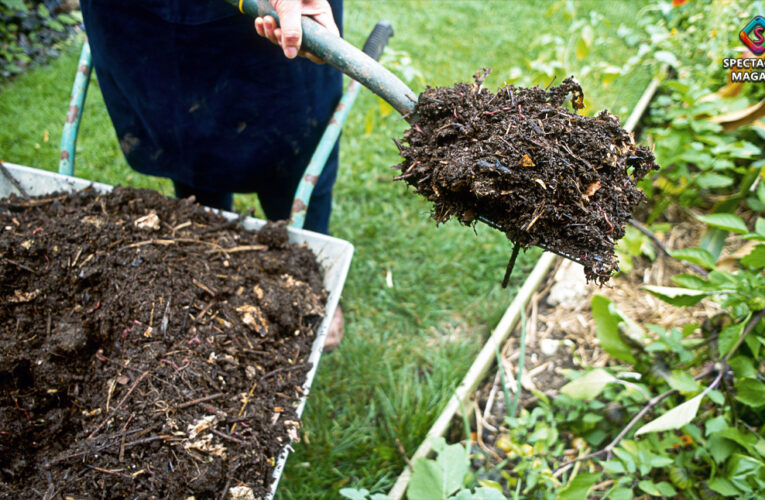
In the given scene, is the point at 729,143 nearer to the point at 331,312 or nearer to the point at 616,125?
the point at 616,125

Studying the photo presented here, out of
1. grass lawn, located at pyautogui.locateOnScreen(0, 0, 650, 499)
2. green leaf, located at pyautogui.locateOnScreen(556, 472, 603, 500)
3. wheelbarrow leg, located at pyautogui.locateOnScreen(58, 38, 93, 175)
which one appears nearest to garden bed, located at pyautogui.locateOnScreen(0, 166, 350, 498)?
wheelbarrow leg, located at pyautogui.locateOnScreen(58, 38, 93, 175)

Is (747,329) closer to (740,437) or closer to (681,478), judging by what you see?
(740,437)

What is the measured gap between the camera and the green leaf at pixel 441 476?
1.39 metres

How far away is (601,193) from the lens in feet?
3.49

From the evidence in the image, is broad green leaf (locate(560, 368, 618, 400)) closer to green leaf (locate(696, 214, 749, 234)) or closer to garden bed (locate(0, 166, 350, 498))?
green leaf (locate(696, 214, 749, 234))

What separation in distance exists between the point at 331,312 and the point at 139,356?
53 cm

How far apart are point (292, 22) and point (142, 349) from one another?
35.6 inches

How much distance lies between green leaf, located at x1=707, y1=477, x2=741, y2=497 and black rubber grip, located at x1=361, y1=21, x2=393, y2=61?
1.76 m

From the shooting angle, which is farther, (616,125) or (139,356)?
(139,356)

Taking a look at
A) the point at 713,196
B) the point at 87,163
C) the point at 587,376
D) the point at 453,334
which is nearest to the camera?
the point at 587,376

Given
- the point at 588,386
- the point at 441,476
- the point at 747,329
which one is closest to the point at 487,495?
the point at 441,476

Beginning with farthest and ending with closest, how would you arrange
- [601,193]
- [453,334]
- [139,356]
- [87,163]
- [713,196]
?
[87,163], [713,196], [453,334], [139,356], [601,193]

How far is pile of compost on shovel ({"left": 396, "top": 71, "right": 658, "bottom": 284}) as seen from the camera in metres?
1.02

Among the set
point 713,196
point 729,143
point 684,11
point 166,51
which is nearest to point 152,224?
point 166,51
